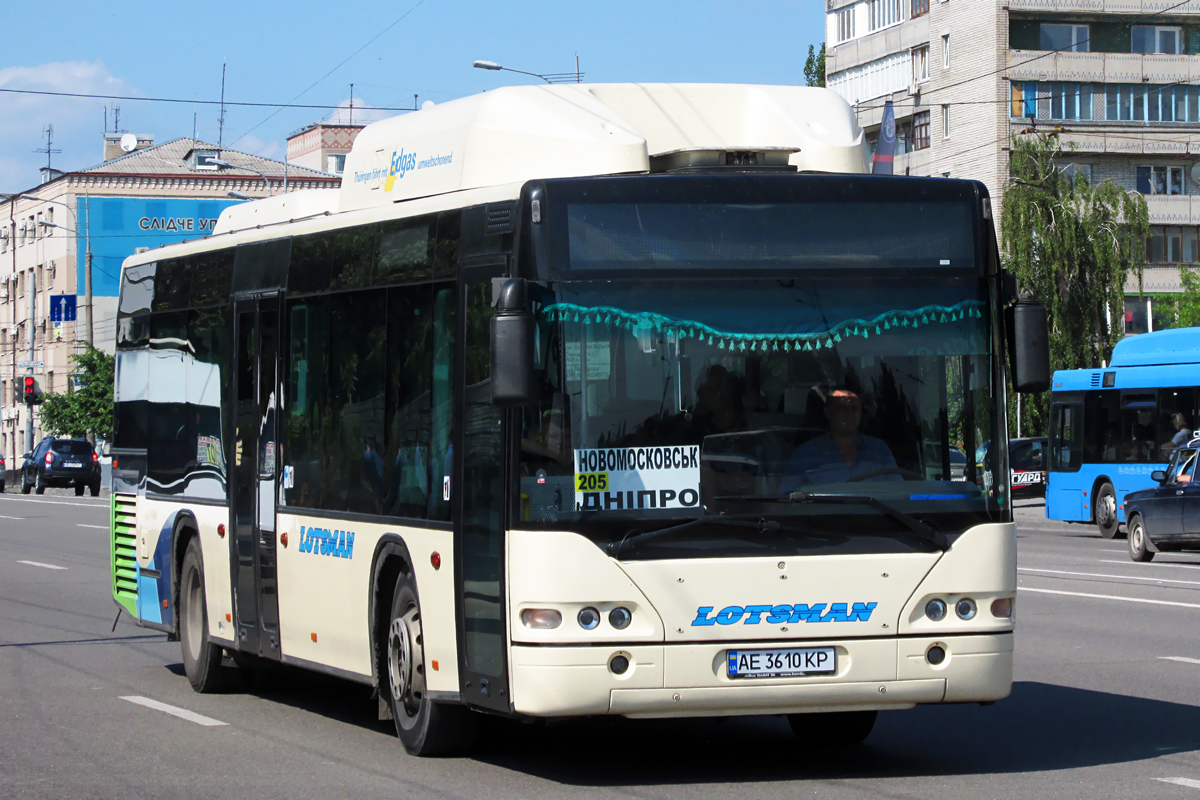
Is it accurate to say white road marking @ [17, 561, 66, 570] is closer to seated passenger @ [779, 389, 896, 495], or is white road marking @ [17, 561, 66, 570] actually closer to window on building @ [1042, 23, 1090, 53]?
seated passenger @ [779, 389, 896, 495]

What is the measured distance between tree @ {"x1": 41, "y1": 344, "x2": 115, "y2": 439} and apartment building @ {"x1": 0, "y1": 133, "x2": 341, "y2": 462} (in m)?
13.0

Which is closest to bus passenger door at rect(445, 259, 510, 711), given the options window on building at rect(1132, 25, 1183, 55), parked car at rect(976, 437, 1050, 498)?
parked car at rect(976, 437, 1050, 498)

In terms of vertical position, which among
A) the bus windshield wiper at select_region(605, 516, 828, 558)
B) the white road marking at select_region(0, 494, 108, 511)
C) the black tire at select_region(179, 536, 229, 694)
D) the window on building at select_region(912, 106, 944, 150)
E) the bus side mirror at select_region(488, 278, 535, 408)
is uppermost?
the window on building at select_region(912, 106, 944, 150)

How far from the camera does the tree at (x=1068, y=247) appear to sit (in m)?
50.9

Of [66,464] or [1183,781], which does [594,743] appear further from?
[66,464]

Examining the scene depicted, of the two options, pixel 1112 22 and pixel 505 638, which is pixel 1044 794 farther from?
pixel 1112 22

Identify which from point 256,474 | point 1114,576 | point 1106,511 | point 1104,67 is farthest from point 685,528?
point 1104,67

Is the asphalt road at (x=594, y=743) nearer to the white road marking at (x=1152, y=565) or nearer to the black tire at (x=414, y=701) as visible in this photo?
the black tire at (x=414, y=701)

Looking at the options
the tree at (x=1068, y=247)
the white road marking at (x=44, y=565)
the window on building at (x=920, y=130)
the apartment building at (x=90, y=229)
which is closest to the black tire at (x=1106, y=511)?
the white road marking at (x=44, y=565)

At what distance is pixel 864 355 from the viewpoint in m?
8.16

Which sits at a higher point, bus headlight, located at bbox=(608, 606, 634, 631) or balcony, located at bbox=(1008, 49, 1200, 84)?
balcony, located at bbox=(1008, 49, 1200, 84)

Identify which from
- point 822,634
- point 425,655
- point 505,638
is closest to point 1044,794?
point 822,634

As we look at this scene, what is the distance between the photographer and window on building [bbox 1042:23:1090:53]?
69438mm

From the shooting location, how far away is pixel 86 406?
68.9 meters
